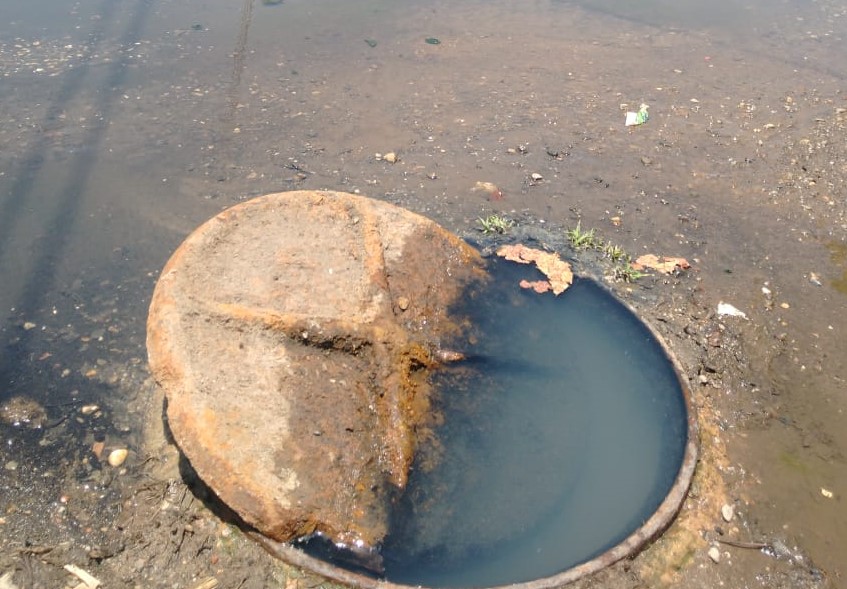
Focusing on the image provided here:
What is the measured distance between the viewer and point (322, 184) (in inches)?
214

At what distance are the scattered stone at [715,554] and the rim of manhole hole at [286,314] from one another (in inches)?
9.5

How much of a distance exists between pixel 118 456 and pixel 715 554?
2999 millimetres

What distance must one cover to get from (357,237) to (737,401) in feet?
7.78

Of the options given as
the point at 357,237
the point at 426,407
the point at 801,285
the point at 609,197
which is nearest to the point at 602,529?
the point at 426,407

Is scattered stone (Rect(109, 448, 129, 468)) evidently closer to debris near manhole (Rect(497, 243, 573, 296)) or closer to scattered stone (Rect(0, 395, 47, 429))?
scattered stone (Rect(0, 395, 47, 429))

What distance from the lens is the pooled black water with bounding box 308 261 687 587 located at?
3.13 meters

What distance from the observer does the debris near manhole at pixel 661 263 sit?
186 inches

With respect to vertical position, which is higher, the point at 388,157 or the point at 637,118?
the point at 637,118

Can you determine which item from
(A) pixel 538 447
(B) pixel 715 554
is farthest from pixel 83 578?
(B) pixel 715 554

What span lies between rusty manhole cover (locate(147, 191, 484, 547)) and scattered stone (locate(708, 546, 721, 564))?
1481 millimetres

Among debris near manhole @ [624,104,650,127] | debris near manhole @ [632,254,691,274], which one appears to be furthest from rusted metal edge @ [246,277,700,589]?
debris near manhole @ [624,104,650,127]

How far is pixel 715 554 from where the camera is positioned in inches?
126

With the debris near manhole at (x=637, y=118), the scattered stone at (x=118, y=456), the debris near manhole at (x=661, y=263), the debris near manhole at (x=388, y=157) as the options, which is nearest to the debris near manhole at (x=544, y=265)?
the debris near manhole at (x=661, y=263)

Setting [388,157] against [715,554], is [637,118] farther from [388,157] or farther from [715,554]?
[715,554]
